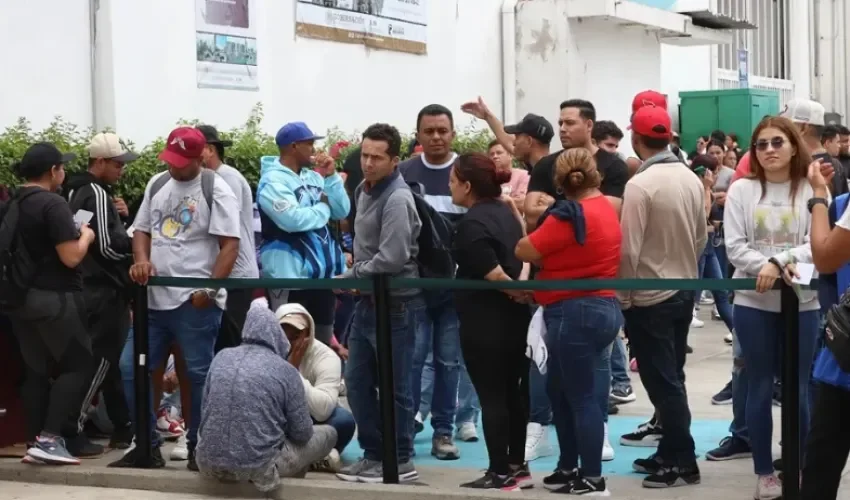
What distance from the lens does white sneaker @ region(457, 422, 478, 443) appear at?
27.8ft

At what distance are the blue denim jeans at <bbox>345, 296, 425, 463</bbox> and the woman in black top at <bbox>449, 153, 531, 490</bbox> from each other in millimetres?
369

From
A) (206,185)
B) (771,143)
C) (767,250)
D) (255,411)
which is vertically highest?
(771,143)

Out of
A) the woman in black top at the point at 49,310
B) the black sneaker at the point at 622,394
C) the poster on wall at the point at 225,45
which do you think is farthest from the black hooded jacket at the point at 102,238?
the poster on wall at the point at 225,45

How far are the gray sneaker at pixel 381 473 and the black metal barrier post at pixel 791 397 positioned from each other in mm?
2021

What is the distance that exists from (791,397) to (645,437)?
2002 millimetres

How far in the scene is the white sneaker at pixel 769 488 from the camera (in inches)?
258

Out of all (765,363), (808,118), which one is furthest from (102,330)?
(808,118)

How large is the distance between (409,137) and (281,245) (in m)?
7.27

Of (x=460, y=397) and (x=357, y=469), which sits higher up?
(x=460, y=397)

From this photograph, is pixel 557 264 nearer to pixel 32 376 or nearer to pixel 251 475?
pixel 251 475

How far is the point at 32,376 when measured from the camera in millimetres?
7980

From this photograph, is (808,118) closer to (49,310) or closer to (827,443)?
(827,443)

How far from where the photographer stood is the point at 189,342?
25.2 feet

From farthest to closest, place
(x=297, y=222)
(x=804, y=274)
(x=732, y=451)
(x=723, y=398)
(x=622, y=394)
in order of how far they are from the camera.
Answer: (x=723, y=398) → (x=622, y=394) → (x=297, y=222) → (x=732, y=451) → (x=804, y=274)
